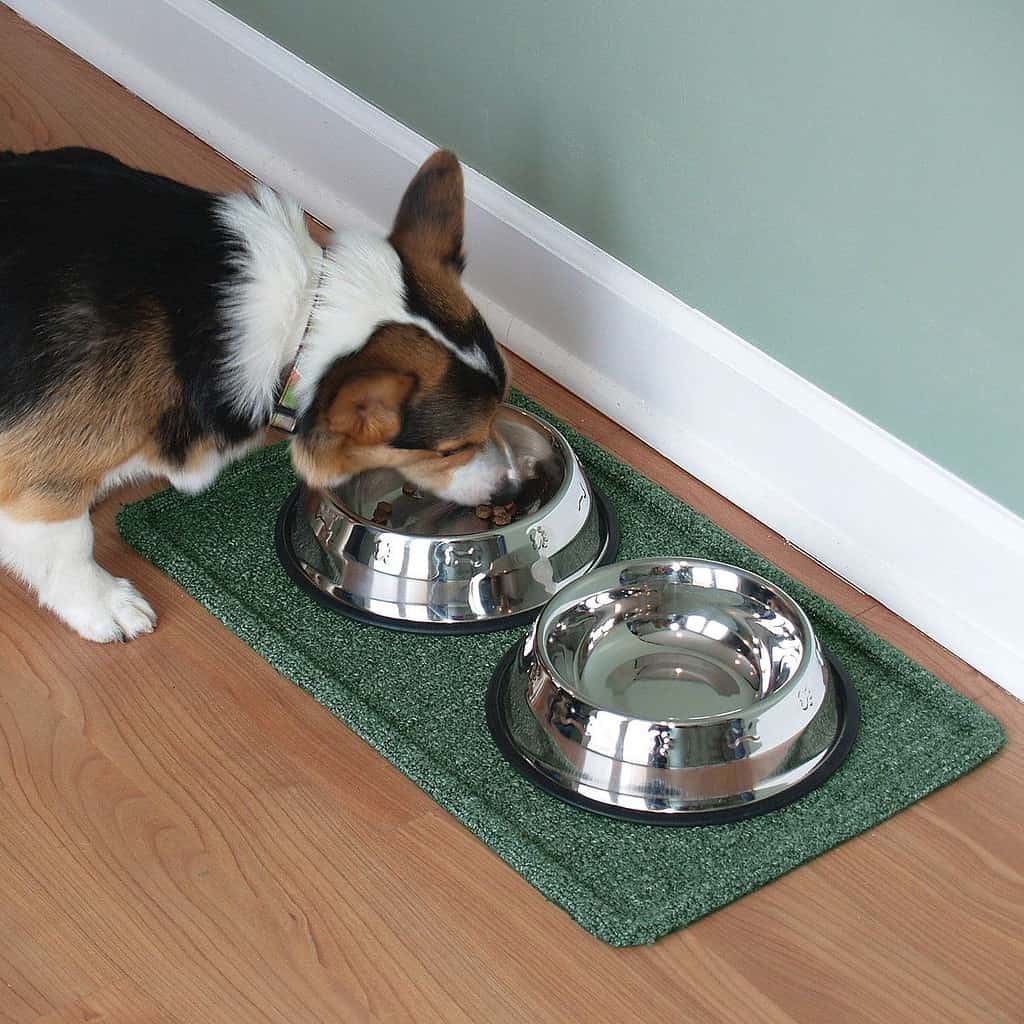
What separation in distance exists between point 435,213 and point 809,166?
0.54 meters

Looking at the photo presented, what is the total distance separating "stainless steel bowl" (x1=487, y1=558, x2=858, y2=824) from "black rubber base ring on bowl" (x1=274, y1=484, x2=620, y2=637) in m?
0.08

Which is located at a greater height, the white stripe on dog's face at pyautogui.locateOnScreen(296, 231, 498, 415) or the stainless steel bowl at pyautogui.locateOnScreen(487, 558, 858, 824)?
the white stripe on dog's face at pyautogui.locateOnScreen(296, 231, 498, 415)

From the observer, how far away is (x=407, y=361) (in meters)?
1.93

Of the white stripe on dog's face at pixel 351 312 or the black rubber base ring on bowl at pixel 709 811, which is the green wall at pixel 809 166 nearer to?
the black rubber base ring on bowl at pixel 709 811

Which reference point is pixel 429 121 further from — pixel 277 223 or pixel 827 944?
pixel 827 944

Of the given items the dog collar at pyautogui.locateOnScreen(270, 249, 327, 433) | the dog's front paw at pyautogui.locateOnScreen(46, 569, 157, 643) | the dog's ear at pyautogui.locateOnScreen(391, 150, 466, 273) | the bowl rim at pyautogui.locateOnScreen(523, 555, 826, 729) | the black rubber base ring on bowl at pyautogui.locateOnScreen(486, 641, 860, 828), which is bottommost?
the dog's front paw at pyautogui.locateOnScreen(46, 569, 157, 643)

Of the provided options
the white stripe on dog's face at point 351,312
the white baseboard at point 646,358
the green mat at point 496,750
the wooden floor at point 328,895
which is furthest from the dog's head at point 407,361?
the white baseboard at point 646,358

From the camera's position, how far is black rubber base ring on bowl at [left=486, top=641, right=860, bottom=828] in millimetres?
1884

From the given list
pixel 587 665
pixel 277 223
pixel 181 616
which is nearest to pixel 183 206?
pixel 277 223

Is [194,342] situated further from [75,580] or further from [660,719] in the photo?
[660,719]

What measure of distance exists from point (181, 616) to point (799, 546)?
38.6 inches

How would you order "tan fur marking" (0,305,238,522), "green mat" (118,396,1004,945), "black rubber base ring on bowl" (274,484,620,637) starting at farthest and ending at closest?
"black rubber base ring on bowl" (274,484,620,637)
"tan fur marking" (0,305,238,522)
"green mat" (118,396,1004,945)

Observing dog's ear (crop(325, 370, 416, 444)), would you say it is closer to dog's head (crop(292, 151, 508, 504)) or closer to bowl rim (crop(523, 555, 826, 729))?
dog's head (crop(292, 151, 508, 504))

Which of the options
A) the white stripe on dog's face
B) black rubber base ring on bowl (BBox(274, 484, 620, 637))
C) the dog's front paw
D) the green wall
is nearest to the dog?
the white stripe on dog's face
